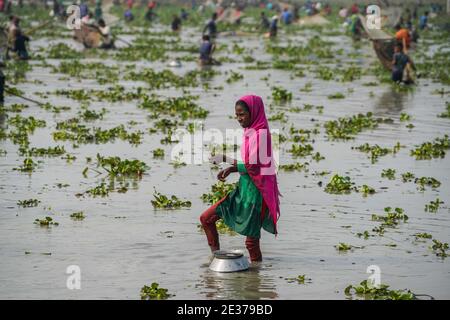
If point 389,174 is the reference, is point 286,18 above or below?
above

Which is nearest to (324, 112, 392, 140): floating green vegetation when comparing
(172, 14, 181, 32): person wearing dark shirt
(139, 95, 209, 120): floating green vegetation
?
(139, 95, 209, 120): floating green vegetation

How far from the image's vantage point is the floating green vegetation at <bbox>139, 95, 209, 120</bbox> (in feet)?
67.5

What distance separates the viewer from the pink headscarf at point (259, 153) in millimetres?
9344

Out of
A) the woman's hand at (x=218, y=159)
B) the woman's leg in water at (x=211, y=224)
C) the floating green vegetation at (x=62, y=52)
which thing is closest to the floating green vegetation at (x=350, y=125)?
the woman's leg in water at (x=211, y=224)

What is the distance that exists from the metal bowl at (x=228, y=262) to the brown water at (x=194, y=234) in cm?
9

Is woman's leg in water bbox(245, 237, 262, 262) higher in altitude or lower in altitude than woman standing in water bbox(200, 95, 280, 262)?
lower

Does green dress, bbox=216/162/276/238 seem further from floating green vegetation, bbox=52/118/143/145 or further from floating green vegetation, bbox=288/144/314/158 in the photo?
floating green vegetation, bbox=52/118/143/145

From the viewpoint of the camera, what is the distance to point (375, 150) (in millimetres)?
Answer: 16422

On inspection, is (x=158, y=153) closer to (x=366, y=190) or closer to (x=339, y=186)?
(x=339, y=186)

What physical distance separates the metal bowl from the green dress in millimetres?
233

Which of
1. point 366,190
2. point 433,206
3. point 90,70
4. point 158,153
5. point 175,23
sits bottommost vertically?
point 433,206

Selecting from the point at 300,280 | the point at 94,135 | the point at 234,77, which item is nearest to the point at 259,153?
the point at 300,280

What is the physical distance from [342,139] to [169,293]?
31.7ft

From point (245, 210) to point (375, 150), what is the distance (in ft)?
23.9
